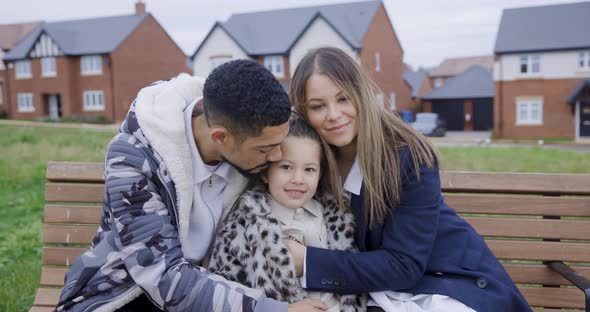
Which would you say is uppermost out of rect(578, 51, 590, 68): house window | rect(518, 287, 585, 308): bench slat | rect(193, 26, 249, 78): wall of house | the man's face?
rect(193, 26, 249, 78): wall of house

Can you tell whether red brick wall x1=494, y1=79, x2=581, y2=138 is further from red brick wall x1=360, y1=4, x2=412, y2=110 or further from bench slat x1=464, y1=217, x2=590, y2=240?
bench slat x1=464, y1=217, x2=590, y2=240

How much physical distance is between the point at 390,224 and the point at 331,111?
63cm

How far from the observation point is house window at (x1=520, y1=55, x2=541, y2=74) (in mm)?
30859

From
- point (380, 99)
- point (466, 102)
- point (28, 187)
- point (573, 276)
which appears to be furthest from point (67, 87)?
point (573, 276)

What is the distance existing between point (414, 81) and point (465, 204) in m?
50.3

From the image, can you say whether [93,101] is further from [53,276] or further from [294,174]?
[294,174]

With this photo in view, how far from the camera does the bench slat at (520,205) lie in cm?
331

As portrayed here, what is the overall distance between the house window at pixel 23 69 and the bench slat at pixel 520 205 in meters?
42.5

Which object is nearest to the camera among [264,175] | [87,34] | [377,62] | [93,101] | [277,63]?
[264,175]

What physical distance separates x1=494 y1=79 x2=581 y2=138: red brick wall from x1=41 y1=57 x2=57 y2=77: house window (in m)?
29.8

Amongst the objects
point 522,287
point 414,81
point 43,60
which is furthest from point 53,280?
point 414,81

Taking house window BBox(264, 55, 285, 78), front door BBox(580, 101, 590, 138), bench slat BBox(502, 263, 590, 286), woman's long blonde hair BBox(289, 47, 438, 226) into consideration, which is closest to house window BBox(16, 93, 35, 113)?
house window BBox(264, 55, 285, 78)

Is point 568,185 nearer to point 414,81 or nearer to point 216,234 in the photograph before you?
point 216,234

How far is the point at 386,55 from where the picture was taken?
129 ft
